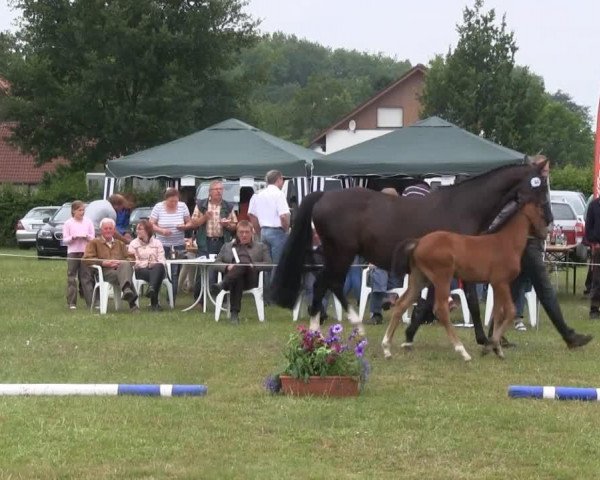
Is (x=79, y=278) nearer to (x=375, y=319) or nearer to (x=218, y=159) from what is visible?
(x=218, y=159)

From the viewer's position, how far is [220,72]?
43375mm

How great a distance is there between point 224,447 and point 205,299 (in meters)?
8.45

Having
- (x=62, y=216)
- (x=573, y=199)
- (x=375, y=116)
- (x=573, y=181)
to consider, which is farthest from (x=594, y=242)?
(x=375, y=116)

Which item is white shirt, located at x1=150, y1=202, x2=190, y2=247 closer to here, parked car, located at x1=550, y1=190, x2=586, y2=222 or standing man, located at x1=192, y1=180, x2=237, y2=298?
standing man, located at x1=192, y1=180, x2=237, y2=298

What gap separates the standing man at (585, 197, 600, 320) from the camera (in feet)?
47.5

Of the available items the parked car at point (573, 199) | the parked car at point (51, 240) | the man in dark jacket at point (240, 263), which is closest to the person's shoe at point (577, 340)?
the man in dark jacket at point (240, 263)

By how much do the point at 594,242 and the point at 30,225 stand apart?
919 inches

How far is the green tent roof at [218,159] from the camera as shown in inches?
651

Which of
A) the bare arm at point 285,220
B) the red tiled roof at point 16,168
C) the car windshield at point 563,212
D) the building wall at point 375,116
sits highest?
the building wall at point 375,116

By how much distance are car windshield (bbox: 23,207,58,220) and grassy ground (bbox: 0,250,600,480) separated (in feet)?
77.6

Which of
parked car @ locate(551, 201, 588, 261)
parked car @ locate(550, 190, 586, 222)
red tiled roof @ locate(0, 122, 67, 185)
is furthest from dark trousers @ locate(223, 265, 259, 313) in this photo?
red tiled roof @ locate(0, 122, 67, 185)

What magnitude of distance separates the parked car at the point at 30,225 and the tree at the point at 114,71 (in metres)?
6.16

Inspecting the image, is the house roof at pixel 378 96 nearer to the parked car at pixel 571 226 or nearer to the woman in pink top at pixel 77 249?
the parked car at pixel 571 226

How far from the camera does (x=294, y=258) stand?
12078 mm
